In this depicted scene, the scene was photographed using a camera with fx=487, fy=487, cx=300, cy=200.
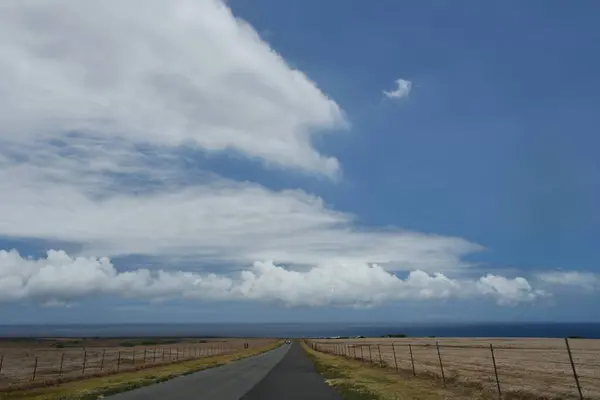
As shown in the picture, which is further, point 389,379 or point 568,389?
point 389,379

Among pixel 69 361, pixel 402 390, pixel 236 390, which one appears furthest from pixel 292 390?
pixel 69 361

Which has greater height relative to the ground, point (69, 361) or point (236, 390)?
point (69, 361)

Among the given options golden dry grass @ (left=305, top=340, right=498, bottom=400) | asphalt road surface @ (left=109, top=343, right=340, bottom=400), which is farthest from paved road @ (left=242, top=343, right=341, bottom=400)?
golden dry grass @ (left=305, top=340, right=498, bottom=400)

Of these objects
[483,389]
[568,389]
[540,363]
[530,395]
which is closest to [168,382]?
[483,389]

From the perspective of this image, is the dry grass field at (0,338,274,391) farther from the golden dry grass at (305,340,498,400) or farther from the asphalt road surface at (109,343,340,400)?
the golden dry grass at (305,340,498,400)

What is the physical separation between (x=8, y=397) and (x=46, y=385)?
595 centimetres

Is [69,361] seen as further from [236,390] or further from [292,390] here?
[292,390]

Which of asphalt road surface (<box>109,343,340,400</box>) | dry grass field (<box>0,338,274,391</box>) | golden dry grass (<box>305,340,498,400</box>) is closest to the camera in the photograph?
golden dry grass (<box>305,340,498,400</box>)

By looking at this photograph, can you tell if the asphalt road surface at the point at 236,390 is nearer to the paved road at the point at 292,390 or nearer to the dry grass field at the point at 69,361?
the paved road at the point at 292,390

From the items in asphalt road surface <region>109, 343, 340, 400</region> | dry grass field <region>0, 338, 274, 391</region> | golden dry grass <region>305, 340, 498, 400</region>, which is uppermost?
dry grass field <region>0, 338, 274, 391</region>

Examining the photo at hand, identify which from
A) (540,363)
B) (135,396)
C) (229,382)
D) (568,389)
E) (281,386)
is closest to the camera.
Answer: (135,396)

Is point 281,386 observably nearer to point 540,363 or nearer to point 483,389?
point 483,389

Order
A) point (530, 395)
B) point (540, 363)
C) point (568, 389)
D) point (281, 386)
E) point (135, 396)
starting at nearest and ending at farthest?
point (530, 395)
point (135, 396)
point (568, 389)
point (281, 386)
point (540, 363)

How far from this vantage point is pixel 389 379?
28.7 m
